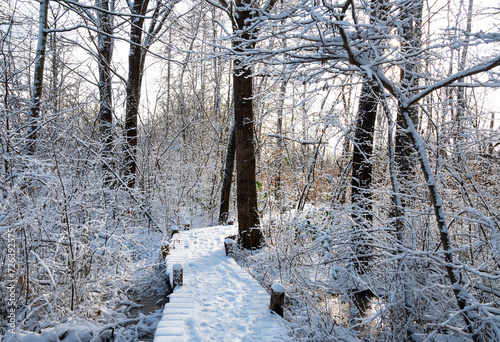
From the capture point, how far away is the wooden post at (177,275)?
444cm

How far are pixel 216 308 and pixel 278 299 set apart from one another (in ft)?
3.05

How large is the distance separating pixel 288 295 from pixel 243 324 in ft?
4.61

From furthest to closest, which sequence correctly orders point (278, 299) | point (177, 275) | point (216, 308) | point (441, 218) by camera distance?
1. point (177, 275)
2. point (216, 308)
3. point (278, 299)
4. point (441, 218)

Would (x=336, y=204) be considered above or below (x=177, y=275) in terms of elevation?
above

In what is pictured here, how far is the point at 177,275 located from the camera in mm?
4473

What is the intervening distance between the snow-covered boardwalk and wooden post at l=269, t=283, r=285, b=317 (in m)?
0.08

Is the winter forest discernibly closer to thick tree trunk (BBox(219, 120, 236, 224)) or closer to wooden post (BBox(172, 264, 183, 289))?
wooden post (BBox(172, 264, 183, 289))

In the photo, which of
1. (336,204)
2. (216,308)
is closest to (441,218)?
(336,204)

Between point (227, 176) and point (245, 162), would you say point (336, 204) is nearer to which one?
point (245, 162)

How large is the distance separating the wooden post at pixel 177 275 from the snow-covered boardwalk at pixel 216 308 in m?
0.09

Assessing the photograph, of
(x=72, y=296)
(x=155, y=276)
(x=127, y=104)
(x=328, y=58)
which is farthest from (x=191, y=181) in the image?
(x=328, y=58)

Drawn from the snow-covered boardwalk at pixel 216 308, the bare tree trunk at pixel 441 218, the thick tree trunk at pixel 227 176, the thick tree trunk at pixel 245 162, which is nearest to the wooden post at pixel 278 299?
the snow-covered boardwalk at pixel 216 308

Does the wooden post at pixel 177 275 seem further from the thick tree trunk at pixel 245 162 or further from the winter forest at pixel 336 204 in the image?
the thick tree trunk at pixel 245 162

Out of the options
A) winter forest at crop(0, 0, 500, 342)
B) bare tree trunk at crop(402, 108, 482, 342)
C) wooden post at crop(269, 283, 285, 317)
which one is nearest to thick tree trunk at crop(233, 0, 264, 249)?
winter forest at crop(0, 0, 500, 342)
